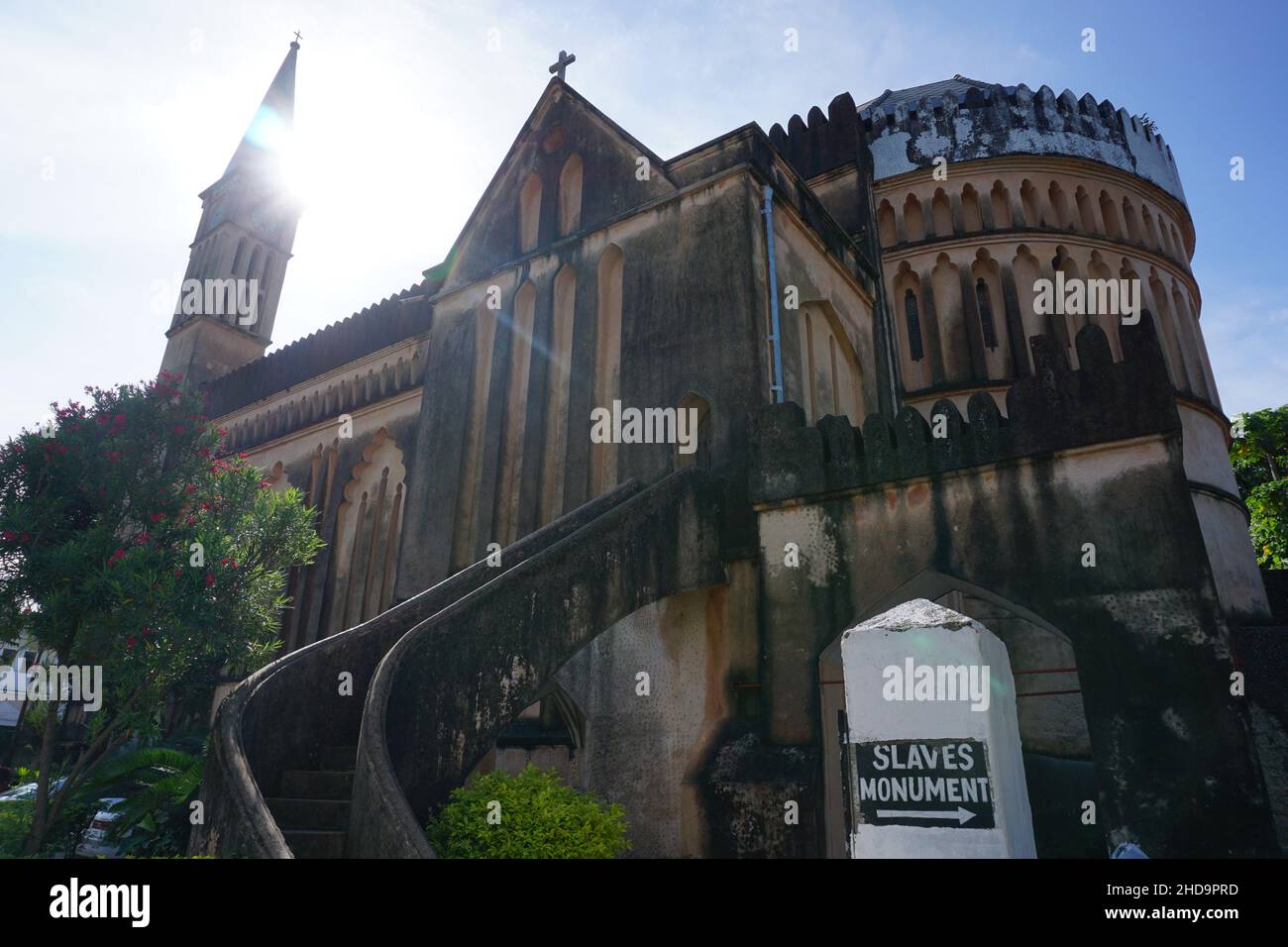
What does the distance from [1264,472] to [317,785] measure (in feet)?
106

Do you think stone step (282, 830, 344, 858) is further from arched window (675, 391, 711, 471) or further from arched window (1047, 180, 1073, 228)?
arched window (1047, 180, 1073, 228)

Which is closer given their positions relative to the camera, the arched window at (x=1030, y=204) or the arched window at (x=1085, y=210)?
the arched window at (x=1030, y=204)

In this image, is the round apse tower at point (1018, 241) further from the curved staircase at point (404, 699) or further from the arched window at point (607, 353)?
the curved staircase at point (404, 699)

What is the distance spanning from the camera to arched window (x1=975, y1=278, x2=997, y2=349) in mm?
14508

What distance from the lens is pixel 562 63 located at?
1351 cm

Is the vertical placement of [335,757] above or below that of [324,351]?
below

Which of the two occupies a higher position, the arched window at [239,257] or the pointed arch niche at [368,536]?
the arched window at [239,257]

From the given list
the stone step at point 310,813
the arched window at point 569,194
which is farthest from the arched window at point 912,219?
the stone step at point 310,813

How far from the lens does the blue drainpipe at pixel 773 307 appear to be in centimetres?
952

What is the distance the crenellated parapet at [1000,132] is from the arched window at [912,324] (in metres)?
2.66

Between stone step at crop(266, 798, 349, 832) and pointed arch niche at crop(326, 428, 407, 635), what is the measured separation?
11.8 m
